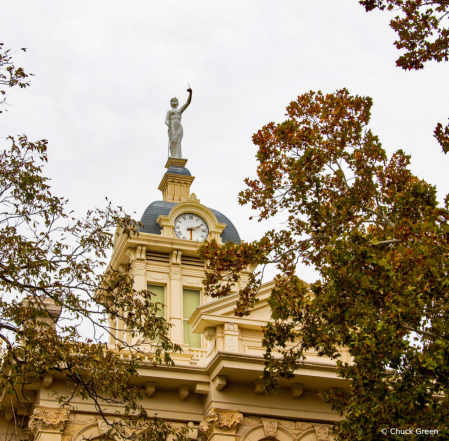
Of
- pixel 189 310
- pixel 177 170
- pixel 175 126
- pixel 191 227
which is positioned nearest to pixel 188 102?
pixel 175 126

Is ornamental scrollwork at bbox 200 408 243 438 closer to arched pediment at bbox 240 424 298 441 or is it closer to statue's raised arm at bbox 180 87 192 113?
arched pediment at bbox 240 424 298 441

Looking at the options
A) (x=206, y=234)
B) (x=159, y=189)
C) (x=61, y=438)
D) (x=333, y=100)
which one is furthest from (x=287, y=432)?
(x=159, y=189)

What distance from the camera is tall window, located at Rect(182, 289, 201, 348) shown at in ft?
91.5

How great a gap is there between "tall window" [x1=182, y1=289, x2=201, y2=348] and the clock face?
7.82ft

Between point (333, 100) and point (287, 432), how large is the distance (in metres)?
8.88

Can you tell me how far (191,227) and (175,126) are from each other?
7.21 meters

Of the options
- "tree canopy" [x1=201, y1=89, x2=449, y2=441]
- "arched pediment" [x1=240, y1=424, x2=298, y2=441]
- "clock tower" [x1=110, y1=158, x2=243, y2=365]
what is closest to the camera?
"tree canopy" [x1=201, y1=89, x2=449, y2=441]

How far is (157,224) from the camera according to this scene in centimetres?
3089

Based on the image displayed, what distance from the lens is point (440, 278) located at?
40.3 ft

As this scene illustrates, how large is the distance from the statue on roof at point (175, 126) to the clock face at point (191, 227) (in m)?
4.84

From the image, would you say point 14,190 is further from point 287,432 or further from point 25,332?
point 287,432

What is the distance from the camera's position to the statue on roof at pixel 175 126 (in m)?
35.3

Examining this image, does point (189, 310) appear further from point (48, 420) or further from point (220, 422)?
point (48, 420)

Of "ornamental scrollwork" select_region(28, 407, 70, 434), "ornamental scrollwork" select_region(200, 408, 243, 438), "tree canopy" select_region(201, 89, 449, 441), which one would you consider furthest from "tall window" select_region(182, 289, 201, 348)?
"tree canopy" select_region(201, 89, 449, 441)
